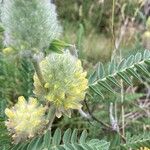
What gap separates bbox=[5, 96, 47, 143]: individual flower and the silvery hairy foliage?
197mm

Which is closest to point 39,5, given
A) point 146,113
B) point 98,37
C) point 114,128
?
point 114,128

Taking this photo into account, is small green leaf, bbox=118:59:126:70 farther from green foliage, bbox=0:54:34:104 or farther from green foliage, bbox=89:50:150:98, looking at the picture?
green foliage, bbox=0:54:34:104

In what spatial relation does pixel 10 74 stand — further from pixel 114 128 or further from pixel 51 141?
pixel 51 141

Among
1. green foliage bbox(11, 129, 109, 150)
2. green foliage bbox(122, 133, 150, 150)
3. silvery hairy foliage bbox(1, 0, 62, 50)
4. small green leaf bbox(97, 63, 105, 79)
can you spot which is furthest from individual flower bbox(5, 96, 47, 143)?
green foliage bbox(122, 133, 150, 150)

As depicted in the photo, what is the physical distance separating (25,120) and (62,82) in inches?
5.0

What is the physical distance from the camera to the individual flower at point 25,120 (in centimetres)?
125

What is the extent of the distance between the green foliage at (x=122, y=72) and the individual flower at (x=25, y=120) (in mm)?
281

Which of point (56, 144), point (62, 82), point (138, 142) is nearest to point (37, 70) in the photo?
point (62, 82)

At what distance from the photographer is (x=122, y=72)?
153 centimetres

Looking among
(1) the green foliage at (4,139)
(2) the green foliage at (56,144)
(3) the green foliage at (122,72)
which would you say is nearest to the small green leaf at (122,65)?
(3) the green foliage at (122,72)

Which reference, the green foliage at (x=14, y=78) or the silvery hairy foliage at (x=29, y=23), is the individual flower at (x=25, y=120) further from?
the green foliage at (x=14, y=78)

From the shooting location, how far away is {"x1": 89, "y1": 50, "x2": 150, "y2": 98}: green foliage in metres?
1.52

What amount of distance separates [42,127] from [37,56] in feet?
0.77

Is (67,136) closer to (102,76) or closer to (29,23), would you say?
(102,76)
